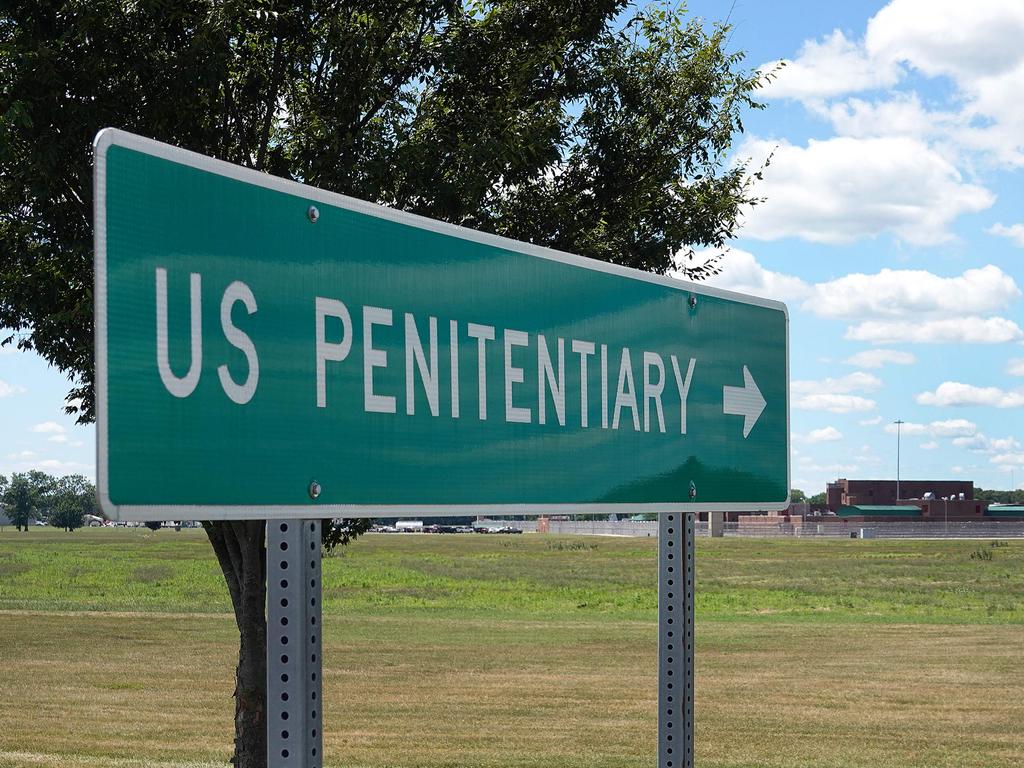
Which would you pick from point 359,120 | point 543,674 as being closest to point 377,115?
point 359,120

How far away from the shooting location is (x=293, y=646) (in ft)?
7.00

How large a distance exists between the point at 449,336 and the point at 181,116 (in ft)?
18.5

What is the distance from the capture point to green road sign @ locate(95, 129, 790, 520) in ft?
6.12

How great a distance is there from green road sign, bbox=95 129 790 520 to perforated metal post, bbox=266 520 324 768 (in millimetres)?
86

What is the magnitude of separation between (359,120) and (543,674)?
16.7 m

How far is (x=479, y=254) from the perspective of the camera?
8.75ft

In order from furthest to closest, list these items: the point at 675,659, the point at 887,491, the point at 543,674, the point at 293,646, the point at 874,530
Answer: the point at 887,491 → the point at 874,530 → the point at 543,674 → the point at 675,659 → the point at 293,646

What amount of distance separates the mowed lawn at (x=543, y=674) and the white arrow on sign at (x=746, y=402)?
11041 millimetres

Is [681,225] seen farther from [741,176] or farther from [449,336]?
[449,336]

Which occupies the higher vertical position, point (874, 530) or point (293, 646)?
point (293, 646)

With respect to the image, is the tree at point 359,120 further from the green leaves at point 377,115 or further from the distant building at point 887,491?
the distant building at point 887,491

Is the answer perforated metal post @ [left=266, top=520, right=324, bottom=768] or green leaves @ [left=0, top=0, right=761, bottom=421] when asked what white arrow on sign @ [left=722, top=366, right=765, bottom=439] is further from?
green leaves @ [left=0, top=0, right=761, bottom=421]

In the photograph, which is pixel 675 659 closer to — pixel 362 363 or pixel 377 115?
pixel 362 363

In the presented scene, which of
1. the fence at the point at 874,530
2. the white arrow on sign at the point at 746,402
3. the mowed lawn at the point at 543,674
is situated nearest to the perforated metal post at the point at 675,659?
the white arrow on sign at the point at 746,402
